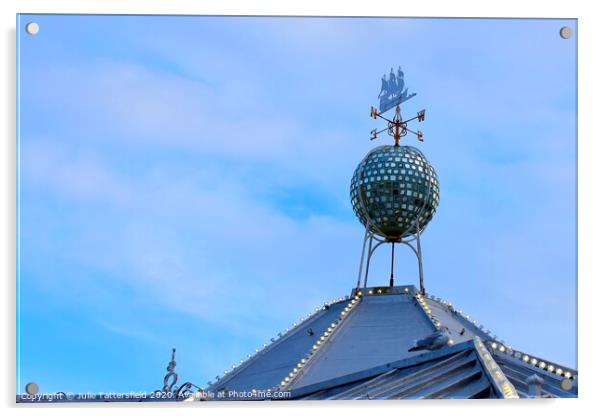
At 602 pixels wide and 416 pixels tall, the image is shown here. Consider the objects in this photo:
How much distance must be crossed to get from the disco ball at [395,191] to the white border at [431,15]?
34.5 ft

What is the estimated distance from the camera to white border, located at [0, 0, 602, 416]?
102ft

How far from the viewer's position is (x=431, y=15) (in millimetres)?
32625

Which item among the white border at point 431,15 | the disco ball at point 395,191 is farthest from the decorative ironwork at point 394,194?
the white border at point 431,15

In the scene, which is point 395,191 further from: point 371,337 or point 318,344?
point 318,344

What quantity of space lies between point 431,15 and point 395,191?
10.9 metres

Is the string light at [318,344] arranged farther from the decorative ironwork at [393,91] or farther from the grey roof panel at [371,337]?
the decorative ironwork at [393,91]

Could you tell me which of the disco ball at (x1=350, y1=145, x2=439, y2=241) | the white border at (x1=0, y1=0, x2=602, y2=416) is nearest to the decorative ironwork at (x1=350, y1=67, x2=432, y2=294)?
the disco ball at (x1=350, y1=145, x2=439, y2=241)

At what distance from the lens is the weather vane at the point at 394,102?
120ft

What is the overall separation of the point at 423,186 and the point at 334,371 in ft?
23.9

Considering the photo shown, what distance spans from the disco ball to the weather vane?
0.91 meters

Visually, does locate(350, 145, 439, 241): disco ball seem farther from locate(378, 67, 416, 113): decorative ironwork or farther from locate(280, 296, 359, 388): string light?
locate(378, 67, 416, 113): decorative ironwork

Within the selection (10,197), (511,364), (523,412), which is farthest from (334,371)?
(10,197)

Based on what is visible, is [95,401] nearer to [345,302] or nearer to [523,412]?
[523,412]

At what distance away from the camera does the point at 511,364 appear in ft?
113
